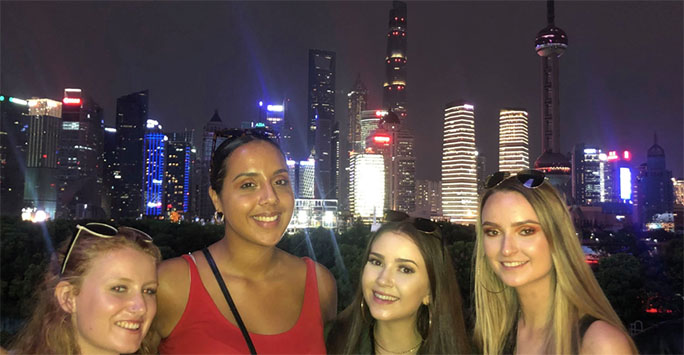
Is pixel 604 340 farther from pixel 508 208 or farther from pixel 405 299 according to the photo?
pixel 405 299

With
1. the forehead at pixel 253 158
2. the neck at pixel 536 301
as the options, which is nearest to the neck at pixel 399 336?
the neck at pixel 536 301

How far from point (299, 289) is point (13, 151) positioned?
175216 mm

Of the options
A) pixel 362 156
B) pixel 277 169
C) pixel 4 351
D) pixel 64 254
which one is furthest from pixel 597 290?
pixel 362 156

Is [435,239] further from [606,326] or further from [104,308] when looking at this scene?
[104,308]

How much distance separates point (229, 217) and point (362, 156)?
17549cm

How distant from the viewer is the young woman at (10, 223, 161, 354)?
3459 mm

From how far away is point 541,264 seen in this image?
3.72 m

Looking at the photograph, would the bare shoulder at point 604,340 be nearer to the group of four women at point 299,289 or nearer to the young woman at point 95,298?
the group of four women at point 299,289

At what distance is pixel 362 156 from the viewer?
588 feet

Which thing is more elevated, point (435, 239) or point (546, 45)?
point (546, 45)

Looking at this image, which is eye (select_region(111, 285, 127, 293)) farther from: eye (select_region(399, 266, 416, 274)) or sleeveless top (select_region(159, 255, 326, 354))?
eye (select_region(399, 266, 416, 274))

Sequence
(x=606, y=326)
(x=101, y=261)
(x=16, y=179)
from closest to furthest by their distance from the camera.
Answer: (x=606, y=326) < (x=101, y=261) < (x=16, y=179)

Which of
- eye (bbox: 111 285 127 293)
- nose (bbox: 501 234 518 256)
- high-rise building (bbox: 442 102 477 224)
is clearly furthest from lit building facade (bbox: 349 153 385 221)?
eye (bbox: 111 285 127 293)

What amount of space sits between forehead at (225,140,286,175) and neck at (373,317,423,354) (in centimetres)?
164
